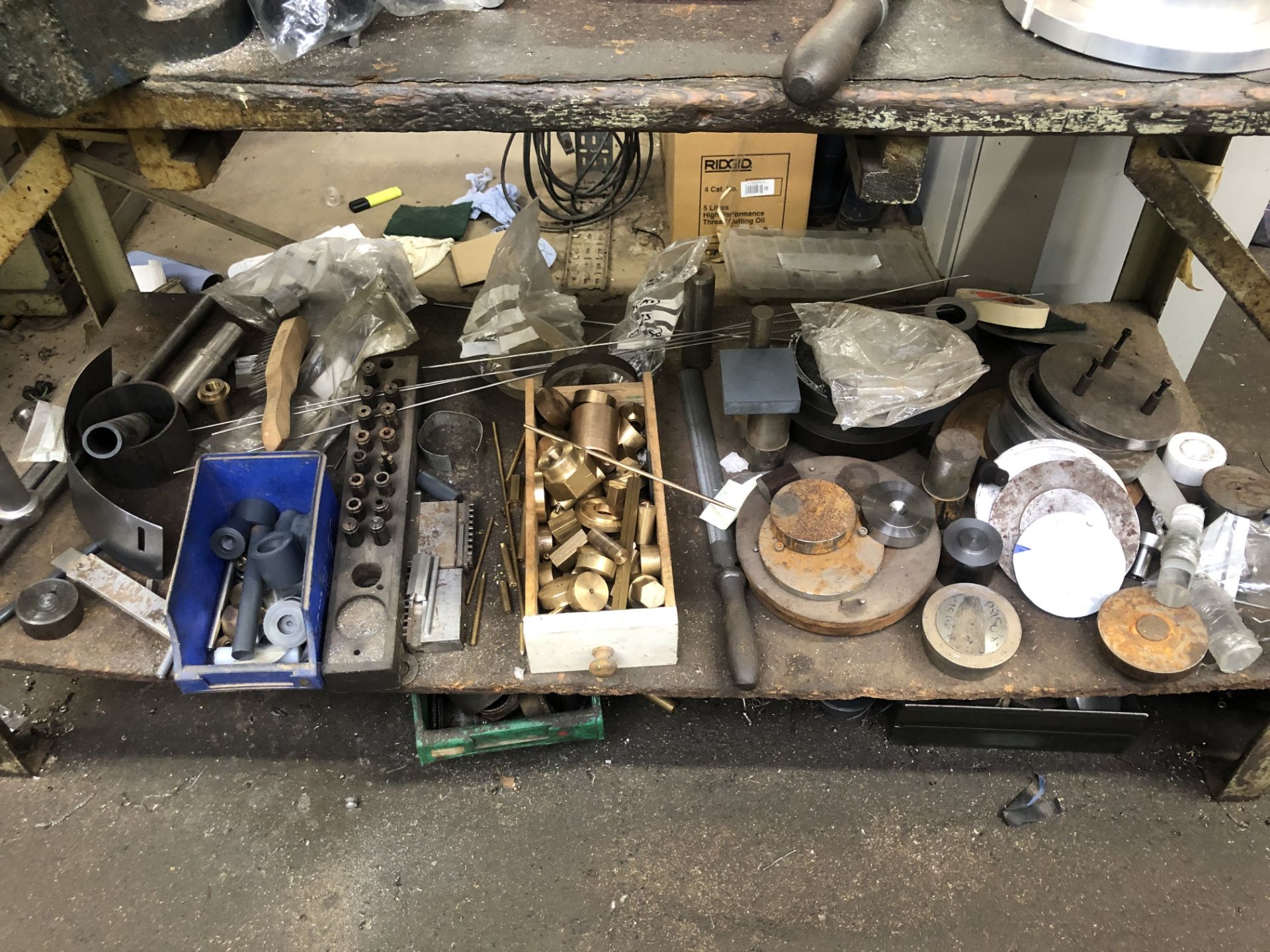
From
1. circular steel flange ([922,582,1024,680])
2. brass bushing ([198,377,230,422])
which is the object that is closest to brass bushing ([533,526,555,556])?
circular steel flange ([922,582,1024,680])

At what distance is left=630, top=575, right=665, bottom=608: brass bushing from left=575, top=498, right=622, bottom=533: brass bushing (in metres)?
0.13

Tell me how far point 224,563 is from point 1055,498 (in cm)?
153

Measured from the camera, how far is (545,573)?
5.23 feet

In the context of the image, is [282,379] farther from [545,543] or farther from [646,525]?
[646,525]

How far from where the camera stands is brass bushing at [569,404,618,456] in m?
1.72

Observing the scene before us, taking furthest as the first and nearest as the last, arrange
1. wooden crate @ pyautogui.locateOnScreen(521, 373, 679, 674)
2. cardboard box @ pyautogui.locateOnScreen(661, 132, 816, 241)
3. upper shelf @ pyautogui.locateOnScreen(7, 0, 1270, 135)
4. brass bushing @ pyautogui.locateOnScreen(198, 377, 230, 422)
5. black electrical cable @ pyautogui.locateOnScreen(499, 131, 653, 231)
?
1. black electrical cable @ pyautogui.locateOnScreen(499, 131, 653, 231)
2. cardboard box @ pyautogui.locateOnScreen(661, 132, 816, 241)
3. brass bushing @ pyautogui.locateOnScreen(198, 377, 230, 422)
4. wooden crate @ pyautogui.locateOnScreen(521, 373, 679, 674)
5. upper shelf @ pyautogui.locateOnScreen(7, 0, 1270, 135)

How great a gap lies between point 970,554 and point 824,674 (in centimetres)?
34

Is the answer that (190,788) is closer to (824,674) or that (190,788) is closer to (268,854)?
(268,854)

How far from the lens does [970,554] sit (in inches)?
64.1

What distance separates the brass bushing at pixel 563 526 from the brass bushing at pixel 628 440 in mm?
191

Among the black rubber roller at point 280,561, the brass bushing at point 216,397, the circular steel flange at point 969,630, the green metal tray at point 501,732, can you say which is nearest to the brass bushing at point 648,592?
the green metal tray at point 501,732

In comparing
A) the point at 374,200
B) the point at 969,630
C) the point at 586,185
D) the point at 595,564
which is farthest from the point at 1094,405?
the point at 374,200

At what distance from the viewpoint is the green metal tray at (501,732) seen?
174 cm

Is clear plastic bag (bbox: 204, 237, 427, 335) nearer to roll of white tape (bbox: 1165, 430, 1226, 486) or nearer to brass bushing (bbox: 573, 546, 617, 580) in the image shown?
brass bushing (bbox: 573, 546, 617, 580)
